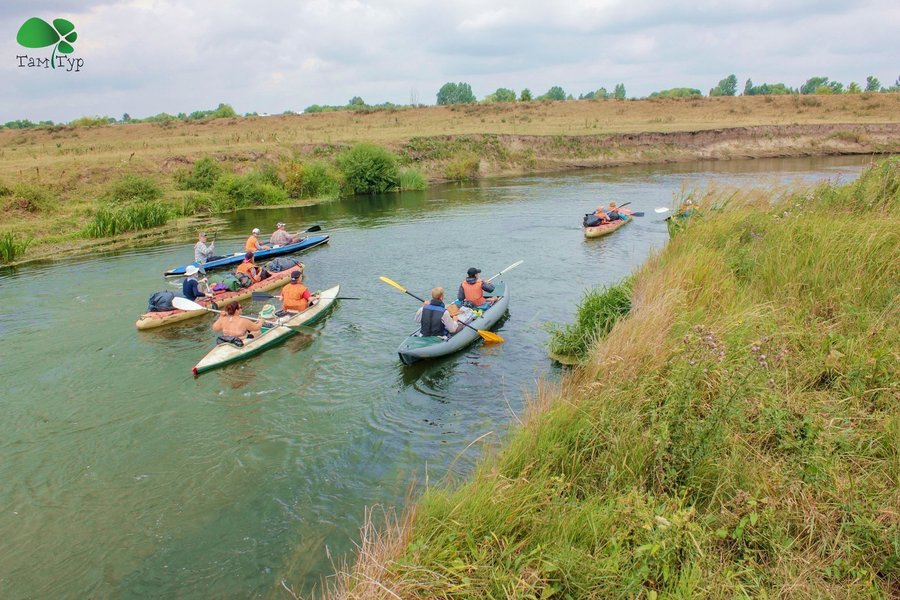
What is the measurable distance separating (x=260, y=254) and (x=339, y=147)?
2398 centimetres

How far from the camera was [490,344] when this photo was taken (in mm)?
11812

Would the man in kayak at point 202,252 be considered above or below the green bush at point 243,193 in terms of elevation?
below

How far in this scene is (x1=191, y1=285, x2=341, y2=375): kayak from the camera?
10.9m

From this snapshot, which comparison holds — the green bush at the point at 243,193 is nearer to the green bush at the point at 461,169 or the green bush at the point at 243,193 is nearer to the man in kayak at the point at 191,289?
the green bush at the point at 461,169

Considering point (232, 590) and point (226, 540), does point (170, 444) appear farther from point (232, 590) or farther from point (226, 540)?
point (232, 590)

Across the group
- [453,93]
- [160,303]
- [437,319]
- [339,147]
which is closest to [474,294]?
[437,319]

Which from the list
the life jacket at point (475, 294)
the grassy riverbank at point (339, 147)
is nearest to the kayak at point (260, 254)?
the grassy riverbank at point (339, 147)

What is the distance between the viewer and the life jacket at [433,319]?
11078 millimetres

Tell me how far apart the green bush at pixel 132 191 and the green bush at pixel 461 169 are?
20.3 meters

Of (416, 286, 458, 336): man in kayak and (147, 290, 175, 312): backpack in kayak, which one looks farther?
Result: (147, 290, 175, 312): backpack in kayak

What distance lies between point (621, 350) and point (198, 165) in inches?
1313

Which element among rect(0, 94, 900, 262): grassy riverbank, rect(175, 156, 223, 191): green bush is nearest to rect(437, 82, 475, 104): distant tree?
rect(0, 94, 900, 262): grassy riverbank

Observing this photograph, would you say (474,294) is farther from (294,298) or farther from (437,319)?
(294,298)

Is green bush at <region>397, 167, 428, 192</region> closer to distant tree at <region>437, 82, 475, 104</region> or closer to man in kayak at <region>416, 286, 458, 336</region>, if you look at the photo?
man in kayak at <region>416, 286, 458, 336</region>
